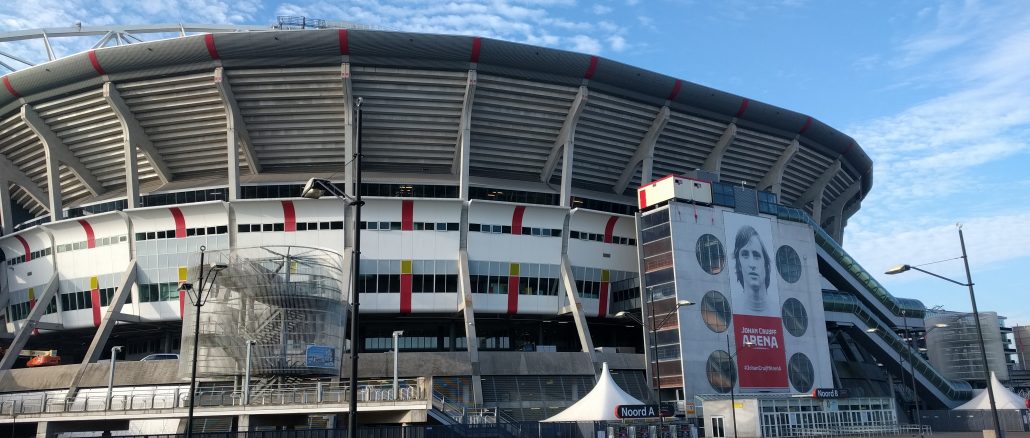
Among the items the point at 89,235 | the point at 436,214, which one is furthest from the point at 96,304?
the point at 436,214

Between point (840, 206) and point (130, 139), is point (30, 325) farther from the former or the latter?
point (840, 206)

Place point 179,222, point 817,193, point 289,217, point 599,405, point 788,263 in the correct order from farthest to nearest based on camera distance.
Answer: point 817,193 < point 788,263 < point 179,222 < point 289,217 < point 599,405

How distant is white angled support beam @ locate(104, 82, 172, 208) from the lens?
5191 cm

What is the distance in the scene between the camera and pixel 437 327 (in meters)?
62.2

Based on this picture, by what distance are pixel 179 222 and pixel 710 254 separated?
3468cm

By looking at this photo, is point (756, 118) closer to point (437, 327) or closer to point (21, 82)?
point (437, 327)

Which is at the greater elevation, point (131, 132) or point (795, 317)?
point (131, 132)

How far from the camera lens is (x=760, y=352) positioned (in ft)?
180

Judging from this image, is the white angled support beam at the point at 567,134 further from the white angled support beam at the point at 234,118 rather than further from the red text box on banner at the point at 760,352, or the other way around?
the white angled support beam at the point at 234,118

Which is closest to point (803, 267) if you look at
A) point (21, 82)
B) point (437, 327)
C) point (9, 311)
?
point (437, 327)

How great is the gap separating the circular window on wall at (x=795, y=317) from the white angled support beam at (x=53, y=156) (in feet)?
163

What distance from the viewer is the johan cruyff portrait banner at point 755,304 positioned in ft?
178

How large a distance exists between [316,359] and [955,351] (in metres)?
71.2

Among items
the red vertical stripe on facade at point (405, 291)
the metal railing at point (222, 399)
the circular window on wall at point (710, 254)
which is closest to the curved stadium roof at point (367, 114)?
the red vertical stripe on facade at point (405, 291)
